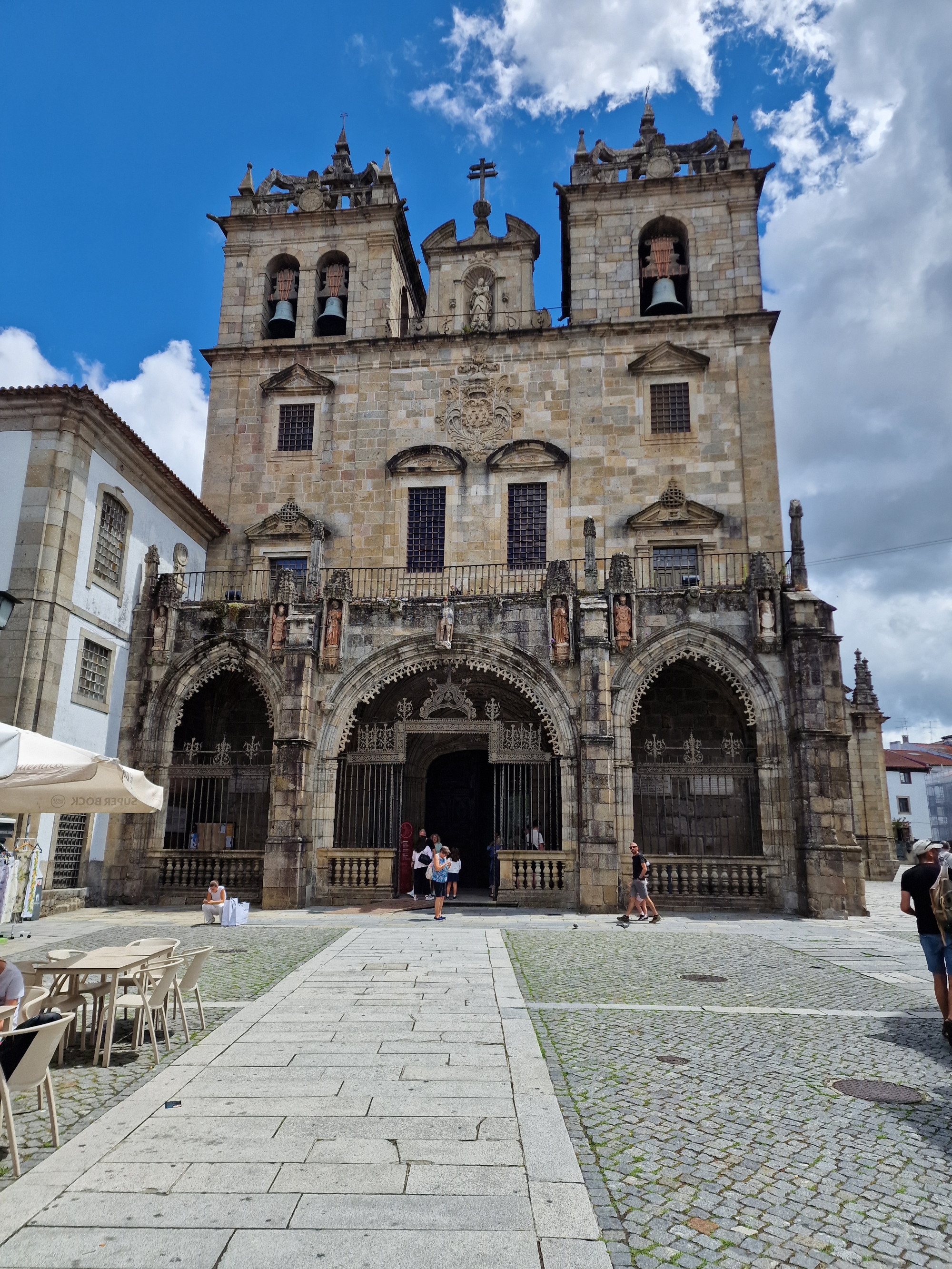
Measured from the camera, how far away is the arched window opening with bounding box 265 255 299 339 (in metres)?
26.0

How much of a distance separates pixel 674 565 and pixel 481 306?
10.1 meters

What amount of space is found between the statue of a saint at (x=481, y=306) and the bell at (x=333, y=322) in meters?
4.02

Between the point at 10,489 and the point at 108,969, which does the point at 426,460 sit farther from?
the point at 108,969

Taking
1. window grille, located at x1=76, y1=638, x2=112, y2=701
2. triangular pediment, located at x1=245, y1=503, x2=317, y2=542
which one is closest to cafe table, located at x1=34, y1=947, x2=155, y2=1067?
window grille, located at x1=76, y1=638, x2=112, y2=701

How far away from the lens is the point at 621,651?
18469mm

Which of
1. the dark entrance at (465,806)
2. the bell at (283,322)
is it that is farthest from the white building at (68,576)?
the dark entrance at (465,806)

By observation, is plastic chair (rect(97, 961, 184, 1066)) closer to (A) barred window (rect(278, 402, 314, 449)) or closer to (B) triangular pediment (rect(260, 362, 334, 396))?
(A) barred window (rect(278, 402, 314, 449))

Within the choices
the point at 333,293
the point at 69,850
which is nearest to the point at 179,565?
the point at 69,850

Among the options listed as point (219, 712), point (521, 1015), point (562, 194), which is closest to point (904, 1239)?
point (521, 1015)

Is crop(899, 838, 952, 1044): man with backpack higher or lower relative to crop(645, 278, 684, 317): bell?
lower

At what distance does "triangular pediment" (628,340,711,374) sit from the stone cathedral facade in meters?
0.10

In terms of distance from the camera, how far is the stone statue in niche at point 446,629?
61.7 ft

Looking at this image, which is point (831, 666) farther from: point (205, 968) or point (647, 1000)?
point (205, 968)

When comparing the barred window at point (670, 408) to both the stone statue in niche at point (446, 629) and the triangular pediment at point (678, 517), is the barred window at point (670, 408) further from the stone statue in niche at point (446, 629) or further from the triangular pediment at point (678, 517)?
the stone statue in niche at point (446, 629)
